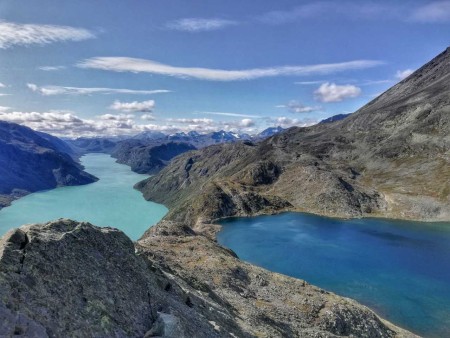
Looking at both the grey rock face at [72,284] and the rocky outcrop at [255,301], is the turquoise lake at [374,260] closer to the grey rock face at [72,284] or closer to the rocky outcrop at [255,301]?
the rocky outcrop at [255,301]

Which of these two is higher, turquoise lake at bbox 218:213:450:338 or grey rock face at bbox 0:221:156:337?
grey rock face at bbox 0:221:156:337

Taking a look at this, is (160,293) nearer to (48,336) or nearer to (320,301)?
(48,336)

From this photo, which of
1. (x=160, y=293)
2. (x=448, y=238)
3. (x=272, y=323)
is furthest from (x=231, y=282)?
(x=448, y=238)

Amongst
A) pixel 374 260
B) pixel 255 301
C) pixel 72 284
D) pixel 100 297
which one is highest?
pixel 72 284

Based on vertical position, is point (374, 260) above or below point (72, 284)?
below

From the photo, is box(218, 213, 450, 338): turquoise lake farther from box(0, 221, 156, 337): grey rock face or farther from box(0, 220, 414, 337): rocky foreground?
box(0, 221, 156, 337): grey rock face

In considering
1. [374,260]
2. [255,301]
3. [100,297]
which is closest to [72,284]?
[100,297]

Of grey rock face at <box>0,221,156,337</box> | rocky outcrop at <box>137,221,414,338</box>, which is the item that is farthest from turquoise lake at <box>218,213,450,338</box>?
grey rock face at <box>0,221,156,337</box>

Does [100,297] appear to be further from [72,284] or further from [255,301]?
[255,301]
